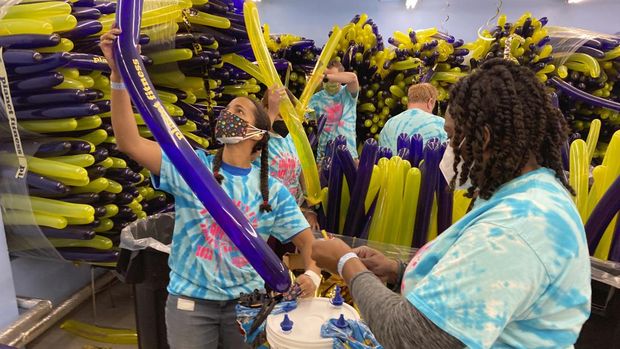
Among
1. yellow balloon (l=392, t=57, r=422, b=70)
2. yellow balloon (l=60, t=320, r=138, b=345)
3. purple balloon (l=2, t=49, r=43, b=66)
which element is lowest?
yellow balloon (l=60, t=320, r=138, b=345)

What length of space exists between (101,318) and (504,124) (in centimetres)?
282

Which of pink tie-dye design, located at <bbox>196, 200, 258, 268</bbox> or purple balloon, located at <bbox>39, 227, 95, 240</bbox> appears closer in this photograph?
pink tie-dye design, located at <bbox>196, 200, 258, 268</bbox>

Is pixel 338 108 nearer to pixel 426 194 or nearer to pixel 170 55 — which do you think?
→ pixel 170 55

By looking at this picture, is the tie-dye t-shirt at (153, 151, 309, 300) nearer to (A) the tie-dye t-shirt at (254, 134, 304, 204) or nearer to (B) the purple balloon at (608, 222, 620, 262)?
(A) the tie-dye t-shirt at (254, 134, 304, 204)

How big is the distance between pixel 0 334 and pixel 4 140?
3.07ft

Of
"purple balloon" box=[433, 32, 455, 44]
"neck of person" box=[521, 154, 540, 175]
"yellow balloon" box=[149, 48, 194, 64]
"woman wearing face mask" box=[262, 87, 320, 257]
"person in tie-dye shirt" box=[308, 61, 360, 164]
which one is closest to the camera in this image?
"neck of person" box=[521, 154, 540, 175]

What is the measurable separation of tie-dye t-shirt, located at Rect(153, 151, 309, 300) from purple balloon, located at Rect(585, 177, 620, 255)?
1.30m

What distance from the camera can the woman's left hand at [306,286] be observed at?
1.31 m

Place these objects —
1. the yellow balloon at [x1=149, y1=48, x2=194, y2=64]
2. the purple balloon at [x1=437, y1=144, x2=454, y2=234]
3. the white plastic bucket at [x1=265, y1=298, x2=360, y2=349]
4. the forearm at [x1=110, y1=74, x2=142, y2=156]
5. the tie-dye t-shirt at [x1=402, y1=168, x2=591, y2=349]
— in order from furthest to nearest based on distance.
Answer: the yellow balloon at [x1=149, y1=48, x2=194, y2=64], the purple balloon at [x1=437, y1=144, x2=454, y2=234], the forearm at [x1=110, y1=74, x2=142, y2=156], the white plastic bucket at [x1=265, y1=298, x2=360, y2=349], the tie-dye t-shirt at [x1=402, y1=168, x2=591, y2=349]

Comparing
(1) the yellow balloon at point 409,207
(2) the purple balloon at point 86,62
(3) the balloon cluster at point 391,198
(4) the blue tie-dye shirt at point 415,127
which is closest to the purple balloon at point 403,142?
(3) the balloon cluster at point 391,198

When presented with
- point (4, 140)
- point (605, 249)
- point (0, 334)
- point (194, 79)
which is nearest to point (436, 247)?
point (605, 249)

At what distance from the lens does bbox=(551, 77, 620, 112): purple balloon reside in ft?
13.7

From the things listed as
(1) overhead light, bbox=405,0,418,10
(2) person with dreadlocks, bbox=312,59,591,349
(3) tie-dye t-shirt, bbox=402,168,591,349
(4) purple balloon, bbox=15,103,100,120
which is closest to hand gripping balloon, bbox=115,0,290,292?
(2) person with dreadlocks, bbox=312,59,591,349

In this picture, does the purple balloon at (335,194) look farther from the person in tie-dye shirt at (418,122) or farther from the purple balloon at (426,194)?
the person in tie-dye shirt at (418,122)
